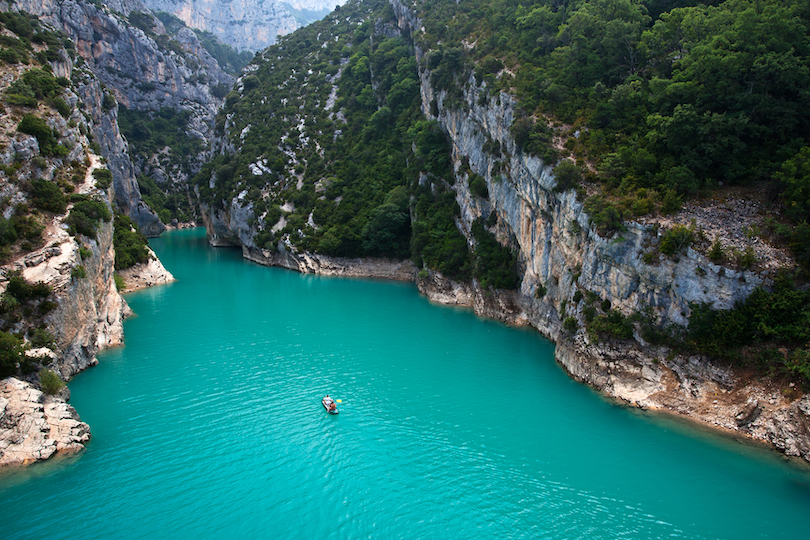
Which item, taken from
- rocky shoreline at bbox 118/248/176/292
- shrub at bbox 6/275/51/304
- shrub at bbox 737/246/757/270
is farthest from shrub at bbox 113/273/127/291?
shrub at bbox 737/246/757/270

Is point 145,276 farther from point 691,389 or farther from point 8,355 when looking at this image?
point 691,389

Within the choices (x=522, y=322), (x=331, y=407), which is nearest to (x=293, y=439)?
(x=331, y=407)

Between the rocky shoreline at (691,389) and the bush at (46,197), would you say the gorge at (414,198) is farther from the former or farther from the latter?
the bush at (46,197)

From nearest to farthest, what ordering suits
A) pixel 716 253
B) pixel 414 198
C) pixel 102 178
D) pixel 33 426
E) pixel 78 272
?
pixel 33 426
pixel 716 253
pixel 78 272
pixel 102 178
pixel 414 198

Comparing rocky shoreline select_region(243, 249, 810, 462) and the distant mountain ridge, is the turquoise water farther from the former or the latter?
→ the distant mountain ridge

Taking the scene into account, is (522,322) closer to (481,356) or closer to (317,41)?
(481,356)

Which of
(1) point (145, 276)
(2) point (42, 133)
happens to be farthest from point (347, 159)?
(2) point (42, 133)
